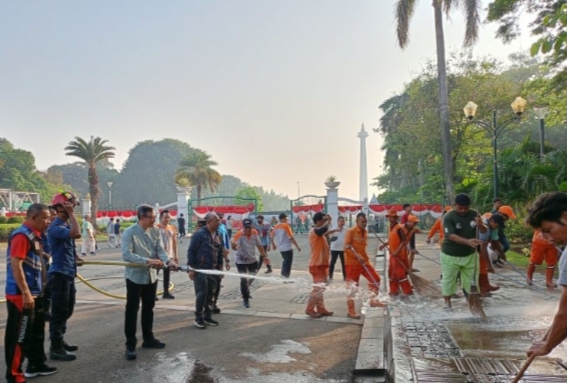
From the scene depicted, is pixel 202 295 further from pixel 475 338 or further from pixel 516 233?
pixel 516 233

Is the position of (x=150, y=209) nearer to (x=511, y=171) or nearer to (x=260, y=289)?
(x=260, y=289)

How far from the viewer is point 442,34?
21641mm

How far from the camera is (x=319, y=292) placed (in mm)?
8141

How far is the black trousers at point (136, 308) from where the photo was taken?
5543mm

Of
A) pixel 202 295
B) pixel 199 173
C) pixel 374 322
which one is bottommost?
pixel 374 322

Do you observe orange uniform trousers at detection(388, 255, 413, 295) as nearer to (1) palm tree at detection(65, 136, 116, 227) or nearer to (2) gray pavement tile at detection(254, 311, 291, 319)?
(2) gray pavement tile at detection(254, 311, 291, 319)

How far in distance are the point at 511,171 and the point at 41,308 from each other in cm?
→ 1462

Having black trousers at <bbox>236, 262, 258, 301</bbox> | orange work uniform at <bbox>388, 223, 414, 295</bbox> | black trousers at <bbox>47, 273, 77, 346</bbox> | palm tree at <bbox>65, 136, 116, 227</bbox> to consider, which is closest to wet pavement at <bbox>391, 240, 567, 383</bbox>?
orange work uniform at <bbox>388, 223, 414, 295</bbox>

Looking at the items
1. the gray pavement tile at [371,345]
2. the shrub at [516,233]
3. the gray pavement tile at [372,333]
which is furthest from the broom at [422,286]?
the shrub at [516,233]

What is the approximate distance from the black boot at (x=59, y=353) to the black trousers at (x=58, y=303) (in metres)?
0.03

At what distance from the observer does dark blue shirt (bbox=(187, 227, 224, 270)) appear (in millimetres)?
7211

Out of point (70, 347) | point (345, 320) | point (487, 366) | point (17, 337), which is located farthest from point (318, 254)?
point (17, 337)

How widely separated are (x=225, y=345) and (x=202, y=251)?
5.40 feet

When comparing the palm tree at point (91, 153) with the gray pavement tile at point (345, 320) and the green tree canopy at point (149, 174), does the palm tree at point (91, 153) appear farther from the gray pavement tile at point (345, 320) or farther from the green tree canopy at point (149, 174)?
the green tree canopy at point (149, 174)
